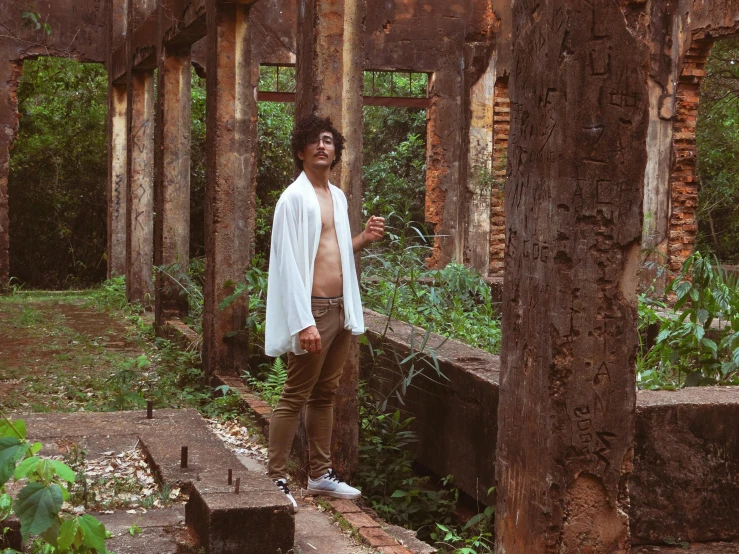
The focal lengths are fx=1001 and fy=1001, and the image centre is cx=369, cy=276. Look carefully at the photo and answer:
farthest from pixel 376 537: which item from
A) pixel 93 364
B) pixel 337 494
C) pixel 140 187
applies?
pixel 140 187

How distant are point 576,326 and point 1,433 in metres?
1.86

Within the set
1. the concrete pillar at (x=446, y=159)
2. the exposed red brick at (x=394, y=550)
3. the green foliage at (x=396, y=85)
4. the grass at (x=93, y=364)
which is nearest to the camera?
the exposed red brick at (x=394, y=550)

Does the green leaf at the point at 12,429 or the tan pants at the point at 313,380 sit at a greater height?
the green leaf at the point at 12,429

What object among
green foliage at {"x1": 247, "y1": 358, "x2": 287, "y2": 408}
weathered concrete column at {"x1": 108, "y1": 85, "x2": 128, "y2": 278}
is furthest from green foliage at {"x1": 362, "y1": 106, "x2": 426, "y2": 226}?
green foliage at {"x1": 247, "y1": 358, "x2": 287, "y2": 408}

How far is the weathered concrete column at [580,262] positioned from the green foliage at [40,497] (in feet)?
5.01

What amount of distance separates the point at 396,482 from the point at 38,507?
3.10 m

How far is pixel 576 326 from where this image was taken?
3418mm

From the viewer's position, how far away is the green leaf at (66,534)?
2821mm

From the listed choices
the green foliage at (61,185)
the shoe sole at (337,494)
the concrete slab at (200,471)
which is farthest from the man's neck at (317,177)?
the green foliage at (61,185)

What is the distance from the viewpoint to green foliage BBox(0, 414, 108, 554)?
2703mm

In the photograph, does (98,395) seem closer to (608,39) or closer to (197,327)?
(197,327)

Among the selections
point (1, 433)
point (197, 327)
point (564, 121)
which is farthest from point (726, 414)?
point (197, 327)

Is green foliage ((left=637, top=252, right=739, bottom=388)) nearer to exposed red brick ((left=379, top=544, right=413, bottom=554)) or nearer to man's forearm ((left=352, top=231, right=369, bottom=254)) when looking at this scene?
man's forearm ((left=352, top=231, right=369, bottom=254))

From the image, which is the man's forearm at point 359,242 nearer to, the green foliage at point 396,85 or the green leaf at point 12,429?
the green leaf at point 12,429
